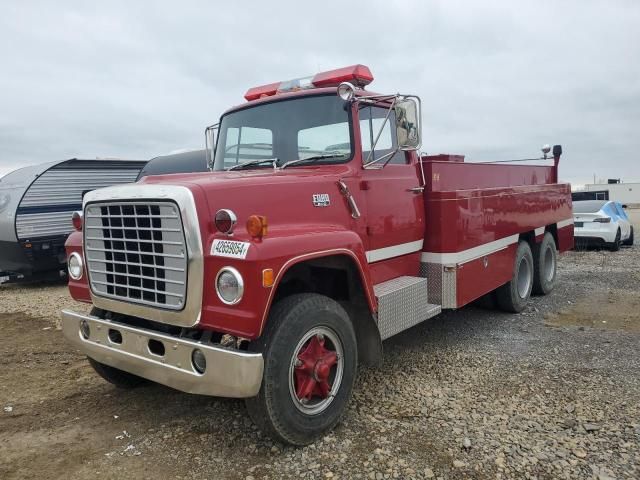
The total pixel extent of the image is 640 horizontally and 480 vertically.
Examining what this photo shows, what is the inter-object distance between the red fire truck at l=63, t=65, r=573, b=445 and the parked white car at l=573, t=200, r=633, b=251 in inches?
345

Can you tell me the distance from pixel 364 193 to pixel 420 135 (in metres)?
0.68

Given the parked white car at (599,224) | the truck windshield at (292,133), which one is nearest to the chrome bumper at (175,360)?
the truck windshield at (292,133)

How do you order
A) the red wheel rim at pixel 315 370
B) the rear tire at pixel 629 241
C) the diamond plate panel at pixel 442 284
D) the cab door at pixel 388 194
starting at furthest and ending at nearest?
the rear tire at pixel 629 241 < the diamond plate panel at pixel 442 284 < the cab door at pixel 388 194 < the red wheel rim at pixel 315 370

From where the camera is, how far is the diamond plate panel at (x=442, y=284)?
491cm

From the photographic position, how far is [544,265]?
300 inches

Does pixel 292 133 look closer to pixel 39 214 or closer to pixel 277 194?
pixel 277 194

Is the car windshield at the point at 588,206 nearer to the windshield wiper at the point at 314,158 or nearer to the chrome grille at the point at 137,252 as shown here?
the windshield wiper at the point at 314,158

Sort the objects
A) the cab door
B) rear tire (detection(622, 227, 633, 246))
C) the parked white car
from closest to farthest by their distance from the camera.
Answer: the cab door → the parked white car → rear tire (detection(622, 227, 633, 246))

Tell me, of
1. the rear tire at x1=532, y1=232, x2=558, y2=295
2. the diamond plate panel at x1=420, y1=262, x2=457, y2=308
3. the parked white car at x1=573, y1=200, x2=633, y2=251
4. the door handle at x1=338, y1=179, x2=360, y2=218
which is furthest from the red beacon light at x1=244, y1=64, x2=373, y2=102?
the parked white car at x1=573, y1=200, x2=633, y2=251

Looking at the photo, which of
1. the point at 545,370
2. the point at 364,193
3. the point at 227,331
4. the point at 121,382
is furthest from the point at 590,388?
the point at 121,382

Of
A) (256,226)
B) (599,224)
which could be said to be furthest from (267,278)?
(599,224)

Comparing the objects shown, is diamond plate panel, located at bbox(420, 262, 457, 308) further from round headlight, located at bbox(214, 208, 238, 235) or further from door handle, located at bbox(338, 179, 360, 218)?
round headlight, located at bbox(214, 208, 238, 235)

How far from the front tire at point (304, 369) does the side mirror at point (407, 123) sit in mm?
1533

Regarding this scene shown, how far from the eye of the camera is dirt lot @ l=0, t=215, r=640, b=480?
3131 millimetres
